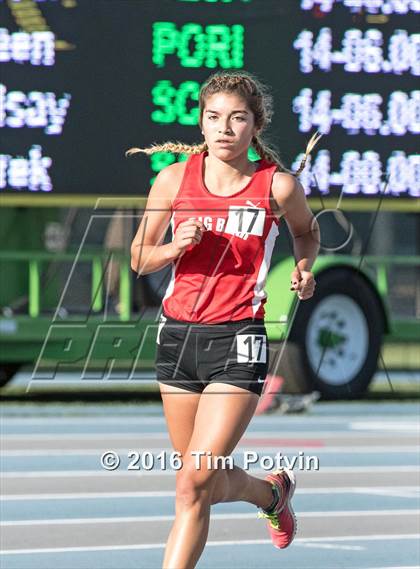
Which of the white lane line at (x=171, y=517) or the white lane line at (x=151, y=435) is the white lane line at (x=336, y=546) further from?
the white lane line at (x=151, y=435)

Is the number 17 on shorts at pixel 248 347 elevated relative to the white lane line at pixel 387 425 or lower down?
elevated

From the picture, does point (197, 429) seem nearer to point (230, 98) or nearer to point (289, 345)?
point (230, 98)

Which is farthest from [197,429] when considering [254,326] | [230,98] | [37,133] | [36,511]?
[37,133]

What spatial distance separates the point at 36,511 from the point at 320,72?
24.4 feet

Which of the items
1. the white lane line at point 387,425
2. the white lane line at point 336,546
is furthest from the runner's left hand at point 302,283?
the white lane line at point 387,425

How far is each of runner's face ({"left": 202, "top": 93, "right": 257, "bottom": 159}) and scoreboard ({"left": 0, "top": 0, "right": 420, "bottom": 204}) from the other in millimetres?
9308

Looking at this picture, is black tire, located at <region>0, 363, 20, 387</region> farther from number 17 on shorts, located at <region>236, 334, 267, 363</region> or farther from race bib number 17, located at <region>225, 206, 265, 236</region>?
race bib number 17, located at <region>225, 206, 265, 236</region>

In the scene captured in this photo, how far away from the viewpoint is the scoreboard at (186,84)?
1542 cm

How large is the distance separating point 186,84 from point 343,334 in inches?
123

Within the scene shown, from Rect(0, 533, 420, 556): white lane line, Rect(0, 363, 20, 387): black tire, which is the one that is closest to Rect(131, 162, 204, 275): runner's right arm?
Rect(0, 533, 420, 556): white lane line

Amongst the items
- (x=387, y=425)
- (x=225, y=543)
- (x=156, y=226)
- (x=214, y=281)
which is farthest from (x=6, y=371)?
(x=214, y=281)

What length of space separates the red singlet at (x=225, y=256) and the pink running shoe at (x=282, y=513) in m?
1.13

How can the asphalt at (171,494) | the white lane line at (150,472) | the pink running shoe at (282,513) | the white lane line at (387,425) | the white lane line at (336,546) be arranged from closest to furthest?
the pink running shoe at (282,513)
the asphalt at (171,494)
the white lane line at (336,546)
the white lane line at (150,472)
the white lane line at (387,425)

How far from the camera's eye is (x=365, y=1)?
15.9 m
